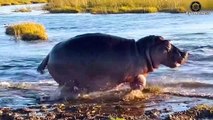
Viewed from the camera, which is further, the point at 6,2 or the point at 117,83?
the point at 6,2

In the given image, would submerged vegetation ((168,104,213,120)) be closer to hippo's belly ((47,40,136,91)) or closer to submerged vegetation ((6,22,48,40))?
hippo's belly ((47,40,136,91))

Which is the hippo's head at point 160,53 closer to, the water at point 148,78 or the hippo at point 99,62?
the hippo at point 99,62

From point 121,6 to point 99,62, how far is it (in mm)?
34916

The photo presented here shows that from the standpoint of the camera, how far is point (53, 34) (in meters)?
24.1

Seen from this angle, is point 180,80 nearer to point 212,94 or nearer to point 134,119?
point 212,94

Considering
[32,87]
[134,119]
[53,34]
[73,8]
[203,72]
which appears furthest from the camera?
[73,8]

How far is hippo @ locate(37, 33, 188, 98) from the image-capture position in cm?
830

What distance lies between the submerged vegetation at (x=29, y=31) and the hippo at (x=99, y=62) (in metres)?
14.0

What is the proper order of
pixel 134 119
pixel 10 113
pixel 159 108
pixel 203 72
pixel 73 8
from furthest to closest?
pixel 73 8, pixel 203 72, pixel 159 108, pixel 10 113, pixel 134 119

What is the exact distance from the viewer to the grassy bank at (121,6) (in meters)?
37.0

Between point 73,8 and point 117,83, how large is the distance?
1402 inches

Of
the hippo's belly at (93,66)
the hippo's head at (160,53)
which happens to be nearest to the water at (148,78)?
the hippo's head at (160,53)

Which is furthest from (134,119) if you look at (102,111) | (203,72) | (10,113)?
(203,72)

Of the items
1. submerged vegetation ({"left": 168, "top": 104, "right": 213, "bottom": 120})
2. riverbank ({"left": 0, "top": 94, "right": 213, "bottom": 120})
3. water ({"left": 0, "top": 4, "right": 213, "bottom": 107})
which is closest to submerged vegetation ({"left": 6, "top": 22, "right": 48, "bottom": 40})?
water ({"left": 0, "top": 4, "right": 213, "bottom": 107})
